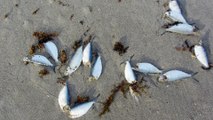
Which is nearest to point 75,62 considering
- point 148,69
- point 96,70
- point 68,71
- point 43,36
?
point 68,71

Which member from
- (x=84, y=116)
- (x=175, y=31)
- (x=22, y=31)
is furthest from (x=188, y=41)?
(x=22, y=31)

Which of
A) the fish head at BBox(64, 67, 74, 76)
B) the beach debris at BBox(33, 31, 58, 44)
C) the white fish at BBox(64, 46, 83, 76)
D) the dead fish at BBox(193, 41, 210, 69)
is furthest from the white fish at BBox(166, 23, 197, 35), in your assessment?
the beach debris at BBox(33, 31, 58, 44)

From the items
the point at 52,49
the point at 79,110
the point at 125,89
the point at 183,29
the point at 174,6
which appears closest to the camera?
the point at 79,110

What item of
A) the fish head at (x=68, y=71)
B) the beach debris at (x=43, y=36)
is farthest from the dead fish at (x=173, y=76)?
the beach debris at (x=43, y=36)

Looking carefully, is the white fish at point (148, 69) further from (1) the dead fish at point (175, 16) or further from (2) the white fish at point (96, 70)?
(1) the dead fish at point (175, 16)

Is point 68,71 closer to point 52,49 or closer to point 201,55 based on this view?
point 52,49

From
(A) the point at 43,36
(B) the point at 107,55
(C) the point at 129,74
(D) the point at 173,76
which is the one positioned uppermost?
(A) the point at 43,36

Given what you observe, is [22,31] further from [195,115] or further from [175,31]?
[195,115]
